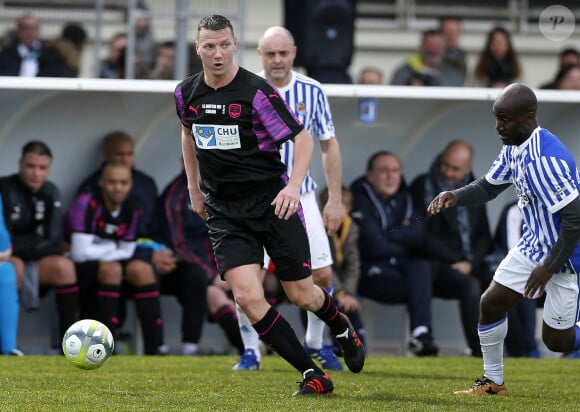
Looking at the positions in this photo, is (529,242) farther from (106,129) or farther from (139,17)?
(139,17)

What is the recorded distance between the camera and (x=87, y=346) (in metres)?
7.68

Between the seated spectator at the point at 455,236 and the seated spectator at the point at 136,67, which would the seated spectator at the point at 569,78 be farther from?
the seated spectator at the point at 136,67

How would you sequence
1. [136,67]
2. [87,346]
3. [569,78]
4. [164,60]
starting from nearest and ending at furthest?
[87,346] → [136,67] → [164,60] → [569,78]

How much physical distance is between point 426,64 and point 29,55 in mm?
4574

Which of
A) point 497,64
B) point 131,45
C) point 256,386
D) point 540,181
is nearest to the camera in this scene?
point 540,181

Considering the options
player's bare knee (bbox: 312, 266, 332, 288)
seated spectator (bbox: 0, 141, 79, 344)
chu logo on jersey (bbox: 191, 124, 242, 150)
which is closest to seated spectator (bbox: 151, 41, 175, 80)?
seated spectator (bbox: 0, 141, 79, 344)

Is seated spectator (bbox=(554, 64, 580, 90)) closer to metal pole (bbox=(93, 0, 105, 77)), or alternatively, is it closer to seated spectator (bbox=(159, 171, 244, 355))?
seated spectator (bbox=(159, 171, 244, 355))

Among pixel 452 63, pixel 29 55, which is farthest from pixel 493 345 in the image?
pixel 452 63

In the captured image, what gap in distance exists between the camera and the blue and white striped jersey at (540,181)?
6797 millimetres

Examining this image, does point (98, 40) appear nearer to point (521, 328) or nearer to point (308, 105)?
point (521, 328)

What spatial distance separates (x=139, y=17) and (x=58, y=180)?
2.49m

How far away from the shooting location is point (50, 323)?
1146cm

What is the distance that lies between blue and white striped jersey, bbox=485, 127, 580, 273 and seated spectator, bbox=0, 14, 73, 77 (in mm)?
7810

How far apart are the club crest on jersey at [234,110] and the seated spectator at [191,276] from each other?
4.13 metres
